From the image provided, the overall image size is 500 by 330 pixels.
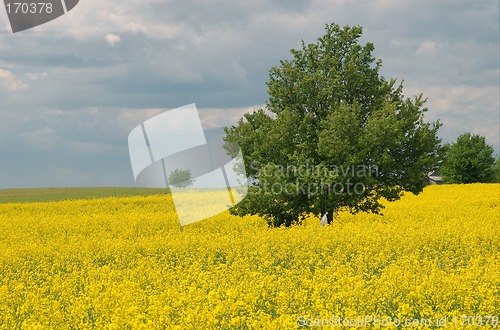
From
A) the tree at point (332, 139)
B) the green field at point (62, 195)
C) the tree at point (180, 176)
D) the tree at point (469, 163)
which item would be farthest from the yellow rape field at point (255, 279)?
the tree at point (180, 176)

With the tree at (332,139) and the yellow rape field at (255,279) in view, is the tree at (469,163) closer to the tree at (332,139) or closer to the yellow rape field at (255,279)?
the yellow rape field at (255,279)

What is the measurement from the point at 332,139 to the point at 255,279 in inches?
518

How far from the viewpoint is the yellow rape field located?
9.68 meters

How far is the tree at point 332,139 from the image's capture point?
84.2ft

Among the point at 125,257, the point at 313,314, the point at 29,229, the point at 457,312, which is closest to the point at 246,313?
the point at 313,314

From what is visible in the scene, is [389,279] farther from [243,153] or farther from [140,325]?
[243,153]

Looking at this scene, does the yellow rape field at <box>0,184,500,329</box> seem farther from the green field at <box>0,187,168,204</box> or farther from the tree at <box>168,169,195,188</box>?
the tree at <box>168,169,195,188</box>

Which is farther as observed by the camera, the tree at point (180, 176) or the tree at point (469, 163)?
the tree at point (180, 176)

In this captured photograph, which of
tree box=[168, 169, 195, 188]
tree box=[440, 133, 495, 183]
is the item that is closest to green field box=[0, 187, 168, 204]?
tree box=[168, 169, 195, 188]

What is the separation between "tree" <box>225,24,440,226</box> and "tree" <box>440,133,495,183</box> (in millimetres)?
51438

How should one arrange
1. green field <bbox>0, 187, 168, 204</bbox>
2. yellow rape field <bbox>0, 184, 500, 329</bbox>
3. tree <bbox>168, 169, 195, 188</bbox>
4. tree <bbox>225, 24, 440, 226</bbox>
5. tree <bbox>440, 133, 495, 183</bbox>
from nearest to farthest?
yellow rape field <bbox>0, 184, 500, 329</bbox>, tree <bbox>225, 24, 440, 226</bbox>, green field <bbox>0, 187, 168, 204</bbox>, tree <bbox>440, 133, 495, 183</bbox>, tree <bbox>168, 169, 195, 188</bbox>

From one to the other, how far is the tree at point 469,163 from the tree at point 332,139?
169 ft

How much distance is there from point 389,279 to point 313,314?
3.18 metres

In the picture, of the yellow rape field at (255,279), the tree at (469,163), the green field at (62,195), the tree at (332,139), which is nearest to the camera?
the yellow rape field at (255,279)
